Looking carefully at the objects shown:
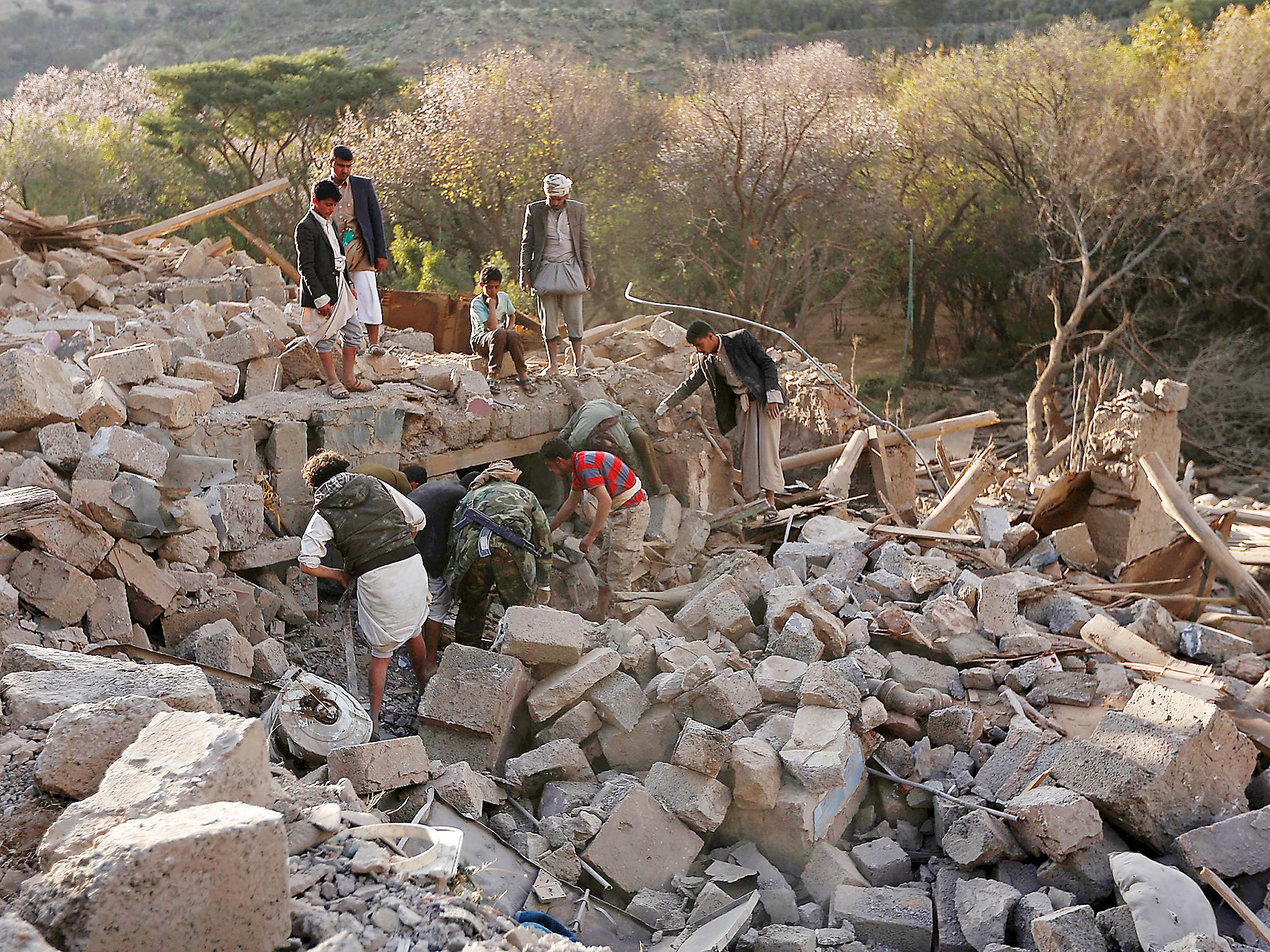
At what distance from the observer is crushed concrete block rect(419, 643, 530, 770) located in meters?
5.60

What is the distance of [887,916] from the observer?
4949 mm

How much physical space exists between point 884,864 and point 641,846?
1.29 metres

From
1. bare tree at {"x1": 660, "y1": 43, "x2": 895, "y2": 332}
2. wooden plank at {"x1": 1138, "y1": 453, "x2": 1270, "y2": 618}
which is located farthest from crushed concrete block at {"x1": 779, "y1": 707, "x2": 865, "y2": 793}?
bare tree at {"x1": 660, "y1": 43, "x2": 895, "y2": 332}

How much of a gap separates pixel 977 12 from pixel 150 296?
3710 cm

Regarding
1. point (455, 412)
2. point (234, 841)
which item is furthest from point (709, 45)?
point (234, 841)

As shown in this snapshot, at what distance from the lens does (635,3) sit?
42.1 meters

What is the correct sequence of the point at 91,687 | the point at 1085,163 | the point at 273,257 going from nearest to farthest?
the point at 91,687 < the point at 273,257 < the point at 1085,163

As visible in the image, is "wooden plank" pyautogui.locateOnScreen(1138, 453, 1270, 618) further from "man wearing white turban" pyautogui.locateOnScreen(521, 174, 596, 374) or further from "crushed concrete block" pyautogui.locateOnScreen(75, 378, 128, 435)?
"crushed concrete block" pyautogui.locateOnScreen(75, 378, 128, 435)

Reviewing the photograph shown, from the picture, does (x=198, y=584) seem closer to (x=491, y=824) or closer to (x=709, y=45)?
(x=491, y=824)

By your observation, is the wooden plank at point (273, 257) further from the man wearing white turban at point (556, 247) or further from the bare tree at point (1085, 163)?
the bare tree at point (1085, 163)

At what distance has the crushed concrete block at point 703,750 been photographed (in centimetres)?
532

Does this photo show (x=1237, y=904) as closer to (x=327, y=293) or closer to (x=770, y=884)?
(x=770, y=884)

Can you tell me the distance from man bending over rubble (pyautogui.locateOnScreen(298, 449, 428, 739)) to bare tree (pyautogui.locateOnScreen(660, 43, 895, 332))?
47.4 ft

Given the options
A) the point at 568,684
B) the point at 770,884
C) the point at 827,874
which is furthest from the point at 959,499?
the point at 770,884
